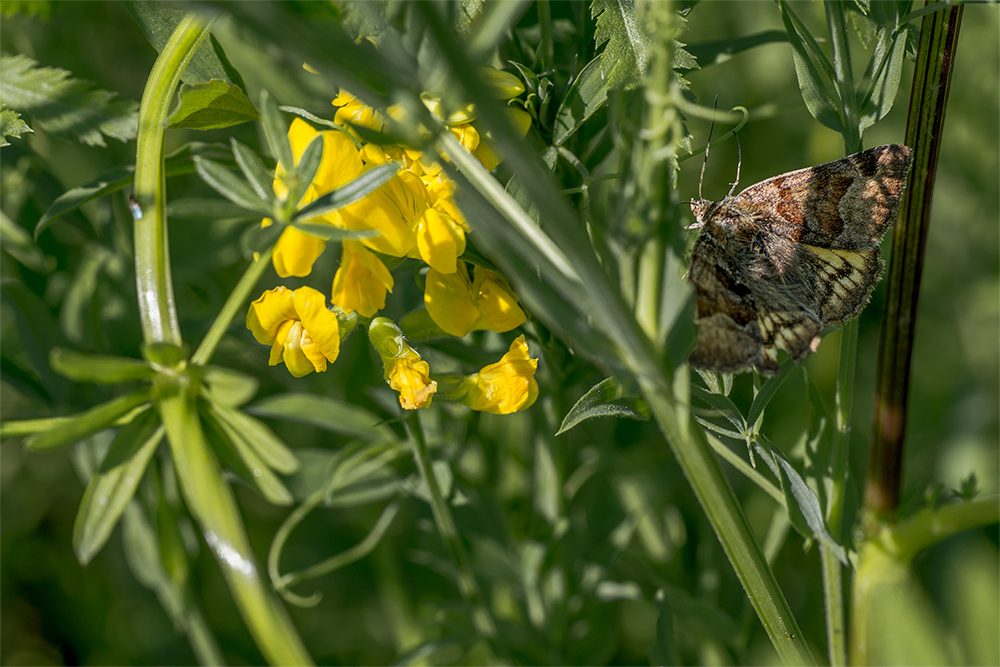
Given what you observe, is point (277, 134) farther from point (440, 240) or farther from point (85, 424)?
point (85, 424)

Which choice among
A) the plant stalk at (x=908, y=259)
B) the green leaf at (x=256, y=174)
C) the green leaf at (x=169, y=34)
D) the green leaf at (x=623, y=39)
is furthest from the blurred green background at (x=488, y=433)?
the green leaf at (x=256, y=174)

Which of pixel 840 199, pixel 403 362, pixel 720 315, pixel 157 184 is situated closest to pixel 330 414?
pixel 403 362

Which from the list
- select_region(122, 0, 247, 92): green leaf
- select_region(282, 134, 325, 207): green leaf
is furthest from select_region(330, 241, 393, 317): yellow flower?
select_region(122, 0, 247, 92): green leaf

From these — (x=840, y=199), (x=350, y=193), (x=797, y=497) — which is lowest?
(x=797, y=497)

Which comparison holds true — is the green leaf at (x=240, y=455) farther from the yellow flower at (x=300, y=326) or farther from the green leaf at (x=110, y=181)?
the green leaf at (x=110, y=181)

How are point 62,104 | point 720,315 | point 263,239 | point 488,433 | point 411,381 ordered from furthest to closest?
point 488,433 → point 62,104 → point 411,381 → point 720,315 → point 263,239

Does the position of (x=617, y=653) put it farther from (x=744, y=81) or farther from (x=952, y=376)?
(x=744, y=81)

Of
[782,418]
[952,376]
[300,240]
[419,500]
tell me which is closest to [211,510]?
[300,240]

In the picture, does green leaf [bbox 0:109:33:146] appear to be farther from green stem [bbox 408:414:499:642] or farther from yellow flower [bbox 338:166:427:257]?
green stem [bbox 408:414:499:642]
